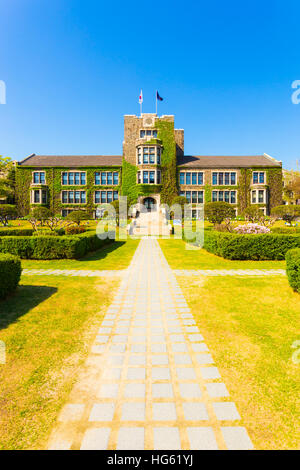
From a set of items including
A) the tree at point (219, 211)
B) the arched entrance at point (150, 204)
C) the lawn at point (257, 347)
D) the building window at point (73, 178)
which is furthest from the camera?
the building window at point (73, 178)

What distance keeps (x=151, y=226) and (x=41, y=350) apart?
92.0 ft

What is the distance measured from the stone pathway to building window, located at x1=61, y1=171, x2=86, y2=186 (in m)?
45.5

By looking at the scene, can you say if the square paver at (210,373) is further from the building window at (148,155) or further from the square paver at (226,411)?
the building window at (148,155)

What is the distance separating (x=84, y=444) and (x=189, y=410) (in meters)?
1.34

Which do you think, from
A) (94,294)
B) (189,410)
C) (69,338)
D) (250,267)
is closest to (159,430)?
(189,410)

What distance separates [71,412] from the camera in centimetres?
296

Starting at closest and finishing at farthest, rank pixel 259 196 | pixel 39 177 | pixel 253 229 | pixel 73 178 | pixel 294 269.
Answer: pixel 294 269, pixel 253 229, pixel 259 196, pixel 73 178, pixel 39 177

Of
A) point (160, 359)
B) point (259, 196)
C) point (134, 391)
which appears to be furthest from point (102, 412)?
point (259, 196)

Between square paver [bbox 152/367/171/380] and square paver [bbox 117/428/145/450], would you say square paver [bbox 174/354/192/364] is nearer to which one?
square paver [bbox 152/367/171/380]

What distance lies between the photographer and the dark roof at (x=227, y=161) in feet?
151

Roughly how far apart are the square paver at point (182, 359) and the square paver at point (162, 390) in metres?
0.65

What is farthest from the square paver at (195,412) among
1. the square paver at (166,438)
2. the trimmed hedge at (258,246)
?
the trimmed hedge at (258,246)

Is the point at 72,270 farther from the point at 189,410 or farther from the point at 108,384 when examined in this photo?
the point at 189,410

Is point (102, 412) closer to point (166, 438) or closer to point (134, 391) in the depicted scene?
point (134, 391)
